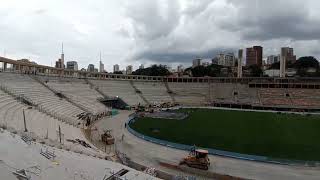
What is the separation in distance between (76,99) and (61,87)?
4395mm

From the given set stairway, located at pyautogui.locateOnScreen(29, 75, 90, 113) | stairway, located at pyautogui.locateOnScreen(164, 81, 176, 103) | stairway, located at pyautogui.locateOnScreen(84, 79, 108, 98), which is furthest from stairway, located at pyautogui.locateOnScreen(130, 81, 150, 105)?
stairway, located at pyautogui.locateOnScreen(29, 75, 90, 113)

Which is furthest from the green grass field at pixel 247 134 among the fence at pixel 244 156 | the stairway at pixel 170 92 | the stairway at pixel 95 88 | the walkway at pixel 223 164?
the stairway at pixel 170 92

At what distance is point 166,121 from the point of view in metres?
42.8

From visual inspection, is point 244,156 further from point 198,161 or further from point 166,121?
point 166,121

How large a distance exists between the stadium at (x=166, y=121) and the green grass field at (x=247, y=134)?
8cm

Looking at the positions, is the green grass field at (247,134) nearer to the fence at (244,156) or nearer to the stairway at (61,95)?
the fence at (244,156)

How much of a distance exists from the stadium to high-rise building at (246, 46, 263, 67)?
102661 millimetres

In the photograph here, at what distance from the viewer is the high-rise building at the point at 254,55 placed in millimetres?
170250

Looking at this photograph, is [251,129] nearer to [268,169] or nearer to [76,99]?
[268,169]

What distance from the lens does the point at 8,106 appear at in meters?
29.4

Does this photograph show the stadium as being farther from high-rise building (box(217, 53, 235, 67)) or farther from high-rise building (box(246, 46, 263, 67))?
high-rise building (box(217, 53, 235, 67))

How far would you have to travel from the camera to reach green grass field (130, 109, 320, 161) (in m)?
26.5

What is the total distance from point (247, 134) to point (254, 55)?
14423 cm

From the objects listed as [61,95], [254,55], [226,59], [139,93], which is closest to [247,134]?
[61,95]
